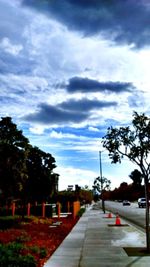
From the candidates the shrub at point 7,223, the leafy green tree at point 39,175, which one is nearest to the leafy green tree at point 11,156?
the shrub at point 7,223

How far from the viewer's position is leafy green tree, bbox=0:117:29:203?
2162 centimetres

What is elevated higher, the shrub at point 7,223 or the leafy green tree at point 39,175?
the leafy green tree at point 39,175

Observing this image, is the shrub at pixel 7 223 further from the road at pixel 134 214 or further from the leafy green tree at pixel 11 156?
the road at pixel 134 214

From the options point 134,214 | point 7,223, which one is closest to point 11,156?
point 7,223

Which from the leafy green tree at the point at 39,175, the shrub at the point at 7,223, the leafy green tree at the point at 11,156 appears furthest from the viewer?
the leafy green tree at the point at 39,175

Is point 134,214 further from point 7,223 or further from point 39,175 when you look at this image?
point 7,223

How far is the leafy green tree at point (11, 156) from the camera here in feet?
70.9

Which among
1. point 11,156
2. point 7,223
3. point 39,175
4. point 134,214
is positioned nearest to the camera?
point 11,156

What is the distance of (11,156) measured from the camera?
869 inches

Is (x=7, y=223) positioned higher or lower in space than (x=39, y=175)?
lower

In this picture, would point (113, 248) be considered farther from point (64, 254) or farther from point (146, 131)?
point (146, 131)

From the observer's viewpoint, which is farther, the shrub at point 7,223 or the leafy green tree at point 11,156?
the shrub at point 7,223

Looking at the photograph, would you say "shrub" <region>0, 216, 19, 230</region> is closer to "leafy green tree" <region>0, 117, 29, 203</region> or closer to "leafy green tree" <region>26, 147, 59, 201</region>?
"leafy green tree" <region>0, 117, 29, 203</region>

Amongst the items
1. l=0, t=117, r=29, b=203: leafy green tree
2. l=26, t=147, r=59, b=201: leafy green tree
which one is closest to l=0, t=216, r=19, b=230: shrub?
l=0, t=117, r=29, b=203: leafy green tree
